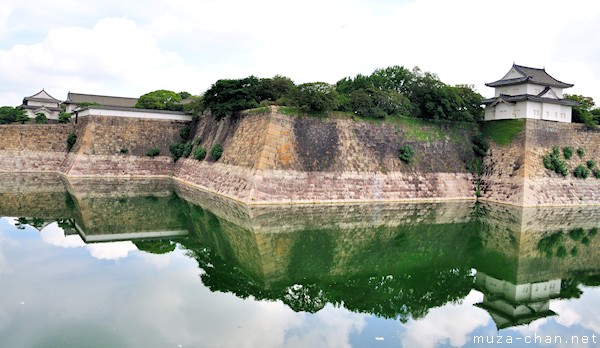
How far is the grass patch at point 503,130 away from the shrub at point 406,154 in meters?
6.35

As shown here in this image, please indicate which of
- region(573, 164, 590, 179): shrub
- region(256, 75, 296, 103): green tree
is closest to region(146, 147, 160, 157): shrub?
region(256, 75, 296, 103): green tree

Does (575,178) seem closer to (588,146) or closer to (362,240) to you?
(588,146)

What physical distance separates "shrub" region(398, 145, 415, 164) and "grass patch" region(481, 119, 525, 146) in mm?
6349

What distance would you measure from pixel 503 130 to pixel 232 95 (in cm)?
1763

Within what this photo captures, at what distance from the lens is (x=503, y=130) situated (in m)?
30.6

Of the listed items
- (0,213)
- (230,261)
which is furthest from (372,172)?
(0,213)

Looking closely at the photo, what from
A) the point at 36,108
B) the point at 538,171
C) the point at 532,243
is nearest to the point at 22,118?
the point at 36,108

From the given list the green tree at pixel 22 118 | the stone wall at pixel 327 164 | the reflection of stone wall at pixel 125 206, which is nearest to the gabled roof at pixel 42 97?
the green tree at pixel 22 118

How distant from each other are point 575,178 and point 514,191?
4986mm

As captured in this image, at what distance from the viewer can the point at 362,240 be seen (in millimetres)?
17453

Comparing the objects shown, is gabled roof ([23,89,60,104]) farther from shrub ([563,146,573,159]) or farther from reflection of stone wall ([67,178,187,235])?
shrub ([563,146,573,159])

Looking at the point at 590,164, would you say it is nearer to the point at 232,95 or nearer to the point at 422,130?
the point at 422,130

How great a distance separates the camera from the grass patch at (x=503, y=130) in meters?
29.6

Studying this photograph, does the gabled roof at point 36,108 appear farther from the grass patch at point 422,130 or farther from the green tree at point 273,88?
the grass patch at point 422,130
